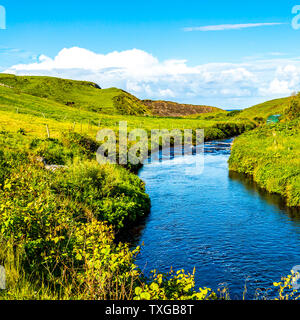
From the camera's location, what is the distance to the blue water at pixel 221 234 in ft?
47.1

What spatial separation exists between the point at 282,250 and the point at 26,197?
41.5 feet

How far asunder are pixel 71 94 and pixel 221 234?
148 meters

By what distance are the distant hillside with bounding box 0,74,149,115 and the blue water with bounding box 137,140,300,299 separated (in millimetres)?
109919

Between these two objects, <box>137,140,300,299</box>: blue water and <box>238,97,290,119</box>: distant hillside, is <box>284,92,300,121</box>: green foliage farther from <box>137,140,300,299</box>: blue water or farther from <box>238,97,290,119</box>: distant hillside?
<box>238,97,290,119</box>: distant hillside

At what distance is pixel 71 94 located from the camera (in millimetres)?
155750

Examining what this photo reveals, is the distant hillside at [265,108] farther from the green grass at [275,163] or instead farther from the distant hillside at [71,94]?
the green grass at [275,163]

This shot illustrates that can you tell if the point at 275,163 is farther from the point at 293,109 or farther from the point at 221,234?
the point at 293,109

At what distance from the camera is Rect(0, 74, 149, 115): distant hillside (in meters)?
140

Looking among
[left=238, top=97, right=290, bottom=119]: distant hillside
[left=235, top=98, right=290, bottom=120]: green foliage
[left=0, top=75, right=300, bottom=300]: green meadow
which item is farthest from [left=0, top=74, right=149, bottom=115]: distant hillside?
[left=0, top=75, right=300, bottom=300]: green meadow

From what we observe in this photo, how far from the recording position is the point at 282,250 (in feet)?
53.6

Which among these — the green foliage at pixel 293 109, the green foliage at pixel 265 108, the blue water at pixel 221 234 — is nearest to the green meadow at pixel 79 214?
the blue water at pixel 221 234

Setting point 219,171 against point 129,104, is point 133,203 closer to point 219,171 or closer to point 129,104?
point 219,171
